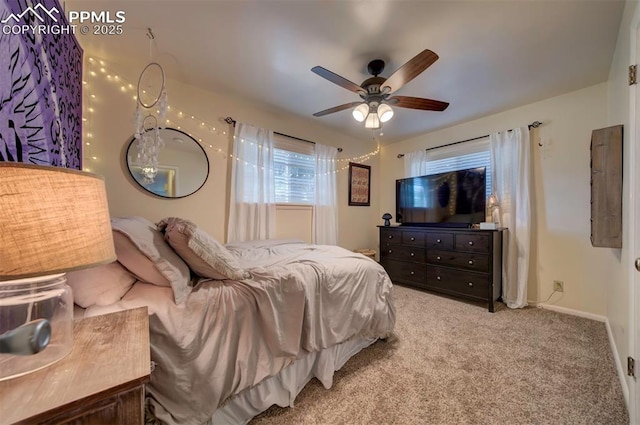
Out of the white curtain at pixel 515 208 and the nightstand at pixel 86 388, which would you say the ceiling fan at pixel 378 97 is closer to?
the white curtain at pixel 515 208

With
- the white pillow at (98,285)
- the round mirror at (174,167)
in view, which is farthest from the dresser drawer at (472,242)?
the white pillow at (98,285)

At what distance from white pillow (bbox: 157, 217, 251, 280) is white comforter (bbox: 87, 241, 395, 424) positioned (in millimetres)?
60

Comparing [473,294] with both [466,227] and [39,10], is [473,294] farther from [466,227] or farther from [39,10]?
[39,10]

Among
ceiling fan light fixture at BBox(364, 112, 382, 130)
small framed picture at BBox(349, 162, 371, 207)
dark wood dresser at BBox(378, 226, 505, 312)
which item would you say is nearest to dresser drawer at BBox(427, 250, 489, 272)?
dark wood dresser at BBox(378, 226, 505, 312)

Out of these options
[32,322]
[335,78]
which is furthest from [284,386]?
[335,78]

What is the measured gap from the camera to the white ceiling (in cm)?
160

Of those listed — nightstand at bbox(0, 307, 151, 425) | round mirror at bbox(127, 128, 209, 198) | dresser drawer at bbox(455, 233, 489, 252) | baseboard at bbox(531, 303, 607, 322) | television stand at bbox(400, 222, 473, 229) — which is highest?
round mirror at bbox(127, 128, 209, 198)

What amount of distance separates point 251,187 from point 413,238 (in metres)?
2.28

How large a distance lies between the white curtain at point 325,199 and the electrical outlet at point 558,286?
103 inches

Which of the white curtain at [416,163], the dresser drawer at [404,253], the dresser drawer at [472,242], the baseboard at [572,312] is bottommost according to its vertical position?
the baseboard at [572,312]

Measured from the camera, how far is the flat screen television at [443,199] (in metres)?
2.96

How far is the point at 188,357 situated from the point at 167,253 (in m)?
0.52

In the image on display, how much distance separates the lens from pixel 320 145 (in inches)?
141

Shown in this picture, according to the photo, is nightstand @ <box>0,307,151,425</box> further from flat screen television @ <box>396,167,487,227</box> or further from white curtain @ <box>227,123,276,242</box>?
flat screen television @ <box>396,167,487,227</box>
